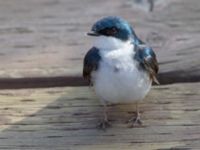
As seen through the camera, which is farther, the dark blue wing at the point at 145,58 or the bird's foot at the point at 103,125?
the dark blue wing at the point at 145,58

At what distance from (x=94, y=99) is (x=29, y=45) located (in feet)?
1.84

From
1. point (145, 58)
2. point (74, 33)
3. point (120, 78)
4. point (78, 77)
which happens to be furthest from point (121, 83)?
point (74, 33)

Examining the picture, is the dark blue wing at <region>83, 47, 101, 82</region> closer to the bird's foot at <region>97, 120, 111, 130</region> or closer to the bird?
the bird

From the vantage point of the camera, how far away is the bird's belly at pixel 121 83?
2.79 meters

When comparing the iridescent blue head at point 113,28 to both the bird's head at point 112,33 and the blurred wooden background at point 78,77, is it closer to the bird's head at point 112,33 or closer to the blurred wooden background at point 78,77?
the bird's head at point 112,33

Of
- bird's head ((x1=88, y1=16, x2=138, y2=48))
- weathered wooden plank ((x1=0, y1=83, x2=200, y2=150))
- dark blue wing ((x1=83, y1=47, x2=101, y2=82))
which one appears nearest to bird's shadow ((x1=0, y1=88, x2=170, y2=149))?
weathered wooden plank ((x1=0, y1=83, x2=200, y2=150))

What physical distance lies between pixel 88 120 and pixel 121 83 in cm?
21

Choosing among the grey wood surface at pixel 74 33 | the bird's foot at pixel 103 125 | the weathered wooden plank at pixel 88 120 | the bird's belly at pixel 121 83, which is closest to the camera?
the weathered wooden plank at pixel 88 120

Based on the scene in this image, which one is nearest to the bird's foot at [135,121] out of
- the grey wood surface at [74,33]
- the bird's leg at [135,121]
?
the bird's leg at [135,121]

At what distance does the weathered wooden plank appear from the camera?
2553mm

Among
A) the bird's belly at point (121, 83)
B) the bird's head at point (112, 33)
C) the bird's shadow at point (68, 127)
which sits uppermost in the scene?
the bird's head at point (112, 33)

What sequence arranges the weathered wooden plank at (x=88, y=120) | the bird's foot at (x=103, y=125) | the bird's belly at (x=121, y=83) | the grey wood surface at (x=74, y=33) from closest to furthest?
the weathered wooden plank at (x=88, y=120)
the bird's foot at (x=103, y=125)
the bird's belly at (x=121, y=83)
the grey wood surface at (x=74, y=33)

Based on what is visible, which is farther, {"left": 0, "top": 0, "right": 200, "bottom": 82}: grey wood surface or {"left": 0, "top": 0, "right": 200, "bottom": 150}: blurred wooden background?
{"left": 0, "top": 0, "right": 200, "bottom": 82}: grey wood surface

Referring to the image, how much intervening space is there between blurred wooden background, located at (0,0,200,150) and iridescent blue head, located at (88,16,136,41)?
0.82 ft
